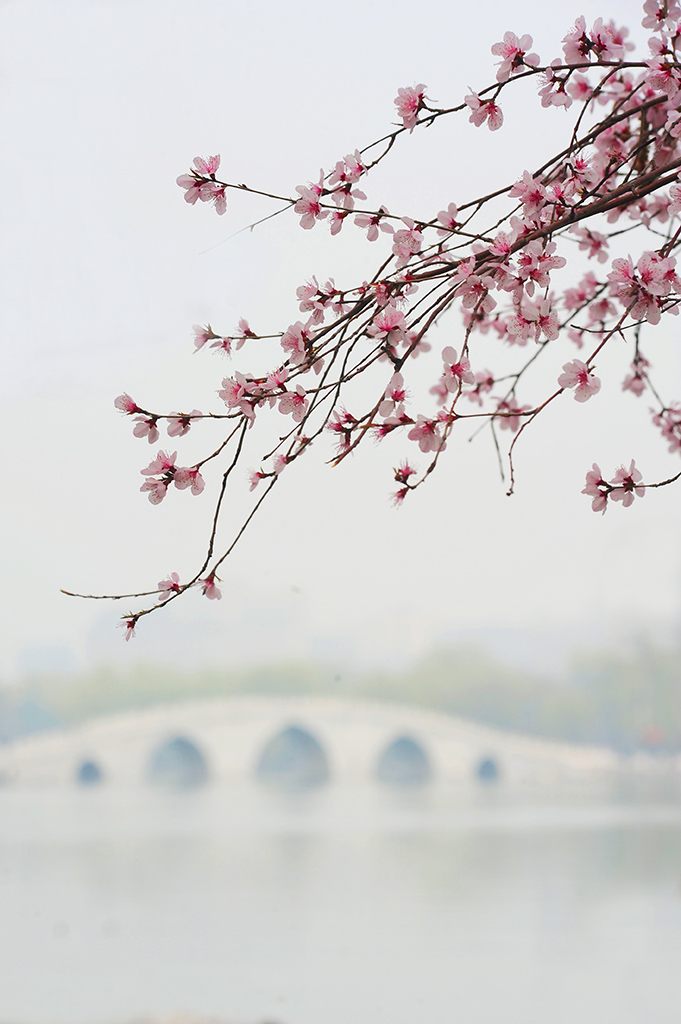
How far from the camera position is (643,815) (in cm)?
262

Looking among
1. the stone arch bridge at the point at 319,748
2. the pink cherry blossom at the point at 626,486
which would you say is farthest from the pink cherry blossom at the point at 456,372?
the stone arch bridge at the point at 319,748

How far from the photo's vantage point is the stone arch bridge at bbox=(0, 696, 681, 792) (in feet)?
8.21

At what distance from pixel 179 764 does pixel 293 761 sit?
1.03ft

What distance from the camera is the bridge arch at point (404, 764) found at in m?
2.78

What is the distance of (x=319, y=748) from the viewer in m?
2.76

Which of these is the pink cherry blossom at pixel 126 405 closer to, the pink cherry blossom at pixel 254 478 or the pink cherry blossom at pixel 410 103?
the pink cherry blossom at pixel 254 478

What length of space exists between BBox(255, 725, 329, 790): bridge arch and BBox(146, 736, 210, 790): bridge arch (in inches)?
6.6

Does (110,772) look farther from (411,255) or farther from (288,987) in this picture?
(411,255)

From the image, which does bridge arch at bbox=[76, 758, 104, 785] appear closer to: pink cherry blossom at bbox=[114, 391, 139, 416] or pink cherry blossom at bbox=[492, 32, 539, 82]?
pink cherry blossom at bbox=[114, 391, 139, 416]

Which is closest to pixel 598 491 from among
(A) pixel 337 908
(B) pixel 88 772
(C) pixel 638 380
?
(C) pixel 638 380

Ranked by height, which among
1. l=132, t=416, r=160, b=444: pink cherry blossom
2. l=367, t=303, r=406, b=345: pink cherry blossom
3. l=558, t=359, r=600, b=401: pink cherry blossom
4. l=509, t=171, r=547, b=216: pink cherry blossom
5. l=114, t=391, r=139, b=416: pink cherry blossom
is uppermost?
l=509, t=171, r=547, b=216: pink cherry blossom

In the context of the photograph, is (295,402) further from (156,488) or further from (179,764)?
(179,764)

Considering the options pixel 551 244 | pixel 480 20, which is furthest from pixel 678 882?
pixel 551 244

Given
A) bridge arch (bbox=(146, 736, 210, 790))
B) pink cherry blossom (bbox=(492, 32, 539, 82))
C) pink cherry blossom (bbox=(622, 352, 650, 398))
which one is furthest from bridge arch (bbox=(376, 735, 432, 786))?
pink cherry blossom (bbox=(492, 32, 539, 82))
